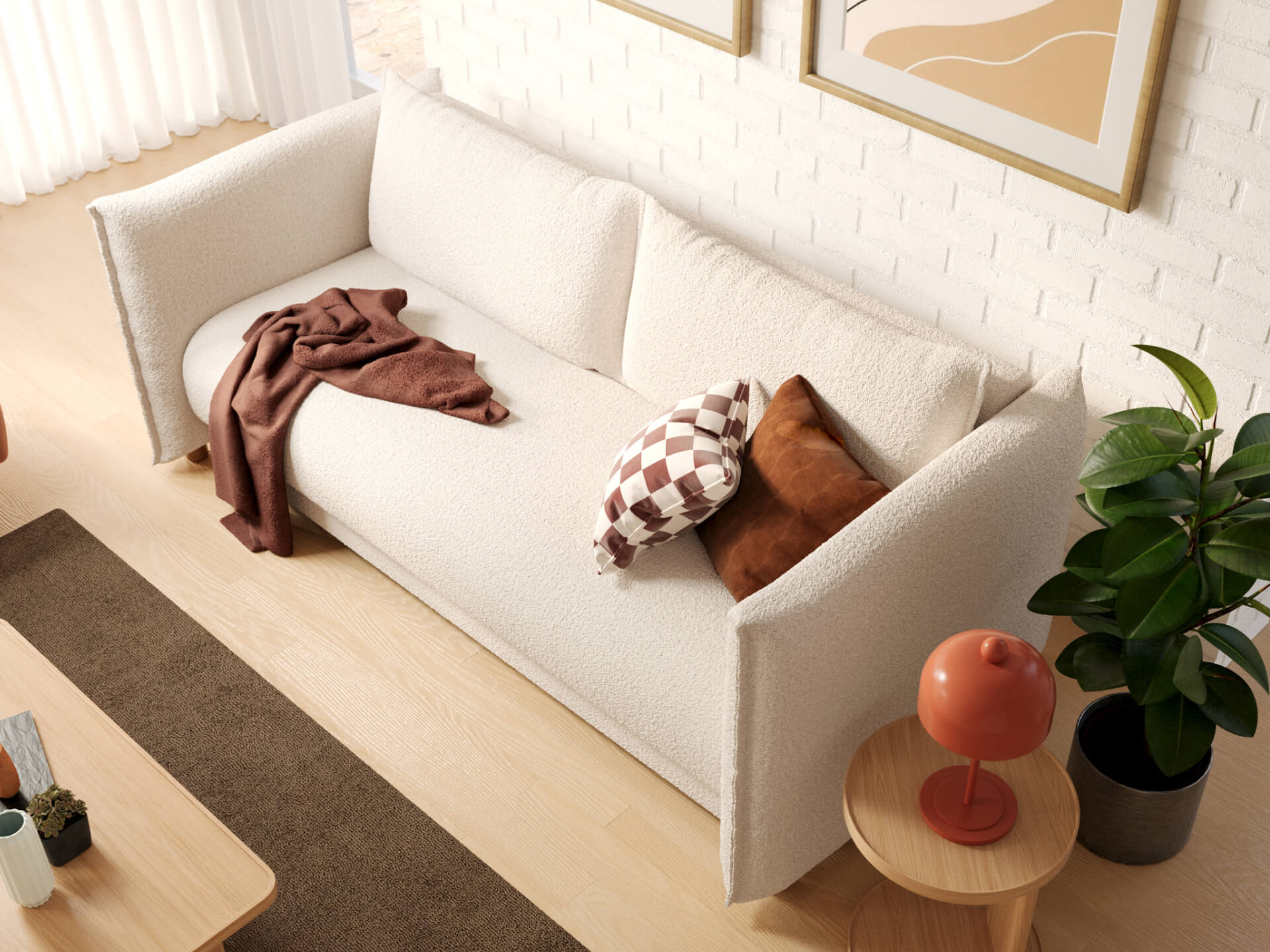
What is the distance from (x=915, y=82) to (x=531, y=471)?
105cm

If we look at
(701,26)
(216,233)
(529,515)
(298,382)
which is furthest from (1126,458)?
(216,233)

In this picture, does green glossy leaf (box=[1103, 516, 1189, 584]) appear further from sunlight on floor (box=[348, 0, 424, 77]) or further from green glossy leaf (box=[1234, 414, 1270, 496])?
sunlight on floor (box=[348, 0, 424, 77])

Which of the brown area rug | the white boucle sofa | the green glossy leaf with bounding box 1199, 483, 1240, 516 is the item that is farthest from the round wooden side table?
the brown area rug

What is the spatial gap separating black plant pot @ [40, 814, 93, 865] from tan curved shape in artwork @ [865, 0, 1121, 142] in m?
1.91

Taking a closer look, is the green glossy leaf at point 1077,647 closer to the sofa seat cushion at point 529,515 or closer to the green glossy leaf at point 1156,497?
the green glossy leaf at point 1156,497

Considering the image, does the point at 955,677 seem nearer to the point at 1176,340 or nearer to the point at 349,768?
the point at 1176,340

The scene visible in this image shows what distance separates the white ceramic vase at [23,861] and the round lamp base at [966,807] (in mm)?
1257

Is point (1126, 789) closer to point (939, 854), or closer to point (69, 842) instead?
point (939, 854)

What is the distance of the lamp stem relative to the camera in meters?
1.81

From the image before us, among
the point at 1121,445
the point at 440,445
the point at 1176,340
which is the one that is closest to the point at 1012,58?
the point at 1176,340

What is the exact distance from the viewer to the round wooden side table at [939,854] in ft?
5.88

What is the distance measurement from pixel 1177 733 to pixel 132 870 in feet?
5.23

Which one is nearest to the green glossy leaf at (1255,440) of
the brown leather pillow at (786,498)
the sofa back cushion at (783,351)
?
the sofa back cushion at (783,351)

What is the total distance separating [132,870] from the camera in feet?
6.07
